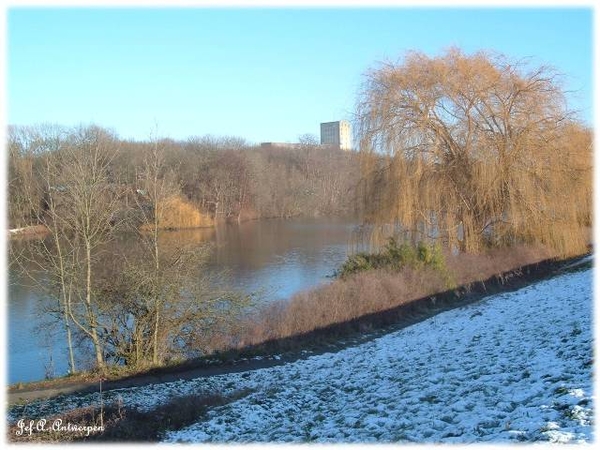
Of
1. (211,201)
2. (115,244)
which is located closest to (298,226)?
(211,201)

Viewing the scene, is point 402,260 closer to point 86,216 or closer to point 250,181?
point 86,216

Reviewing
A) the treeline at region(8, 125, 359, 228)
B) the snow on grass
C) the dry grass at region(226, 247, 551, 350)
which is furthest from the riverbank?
the treeline at region(8, 125, 359, 228)

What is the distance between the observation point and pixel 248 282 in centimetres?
2156

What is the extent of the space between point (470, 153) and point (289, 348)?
11.7m

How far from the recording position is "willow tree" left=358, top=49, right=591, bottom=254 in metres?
20.4

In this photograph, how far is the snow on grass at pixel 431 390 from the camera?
5.58 meters

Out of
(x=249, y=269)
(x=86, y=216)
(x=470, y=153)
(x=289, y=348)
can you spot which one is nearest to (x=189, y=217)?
(x=249, y=269)

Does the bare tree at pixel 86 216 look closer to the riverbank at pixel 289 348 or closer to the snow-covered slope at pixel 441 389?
the riverbank at pixel 289 348

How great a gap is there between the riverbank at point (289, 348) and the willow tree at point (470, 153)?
2974 millimetres

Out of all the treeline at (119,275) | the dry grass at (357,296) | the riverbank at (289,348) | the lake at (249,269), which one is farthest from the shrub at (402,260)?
the treeline at (119,275)

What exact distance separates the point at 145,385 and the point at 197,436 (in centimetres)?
412

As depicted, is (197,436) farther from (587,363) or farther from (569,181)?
(569,181)

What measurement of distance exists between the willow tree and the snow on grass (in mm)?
8609

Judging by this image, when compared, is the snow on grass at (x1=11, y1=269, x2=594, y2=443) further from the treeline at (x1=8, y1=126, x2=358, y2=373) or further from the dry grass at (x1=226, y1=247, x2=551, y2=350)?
the treeline at (x1=8, y1=126, x2=358, y2=373)
